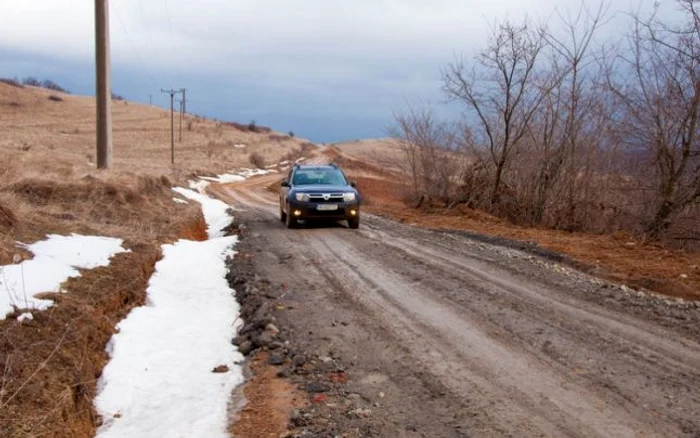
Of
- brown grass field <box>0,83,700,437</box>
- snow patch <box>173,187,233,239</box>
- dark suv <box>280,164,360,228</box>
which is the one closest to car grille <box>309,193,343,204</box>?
dark suv <box>280,164,360,228</box>

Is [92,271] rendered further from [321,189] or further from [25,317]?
[321,189]

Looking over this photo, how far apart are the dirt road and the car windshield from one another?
214 inches

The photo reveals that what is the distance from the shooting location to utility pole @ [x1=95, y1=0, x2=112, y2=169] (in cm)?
1814

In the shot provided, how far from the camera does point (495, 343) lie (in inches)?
231

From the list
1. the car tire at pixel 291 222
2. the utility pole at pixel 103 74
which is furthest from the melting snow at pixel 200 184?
the car tire at pixel 291 222

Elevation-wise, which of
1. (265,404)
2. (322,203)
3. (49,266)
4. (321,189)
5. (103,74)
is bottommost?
(265,404)

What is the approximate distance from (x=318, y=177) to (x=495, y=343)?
1074 centimetres

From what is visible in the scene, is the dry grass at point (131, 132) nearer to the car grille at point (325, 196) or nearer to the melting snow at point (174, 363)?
the car grille at point (325, 196)

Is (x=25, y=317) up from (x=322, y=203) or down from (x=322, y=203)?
down

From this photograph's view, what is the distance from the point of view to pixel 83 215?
12.0 metres

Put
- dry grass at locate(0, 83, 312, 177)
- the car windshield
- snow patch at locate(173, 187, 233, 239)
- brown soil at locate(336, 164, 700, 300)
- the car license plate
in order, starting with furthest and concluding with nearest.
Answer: dry grass at locate(0, 83, 312, 177) → snow patch at locate(173, 187, 233, 239) → the car windshield → the car license plate → brown soil at locate(336, 164, 700, 300)

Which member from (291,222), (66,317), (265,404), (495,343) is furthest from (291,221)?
(265,404)

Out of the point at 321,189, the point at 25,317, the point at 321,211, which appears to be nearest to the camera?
the point at 25,317

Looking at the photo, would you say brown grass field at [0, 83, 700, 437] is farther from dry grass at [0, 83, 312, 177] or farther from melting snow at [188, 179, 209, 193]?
dry grass at [0, 83, 312, 177]
